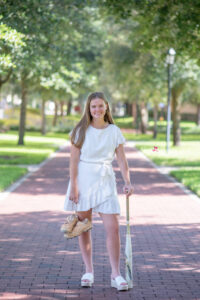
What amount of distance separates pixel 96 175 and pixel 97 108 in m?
0.59

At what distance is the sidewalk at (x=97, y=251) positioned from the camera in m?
5.41

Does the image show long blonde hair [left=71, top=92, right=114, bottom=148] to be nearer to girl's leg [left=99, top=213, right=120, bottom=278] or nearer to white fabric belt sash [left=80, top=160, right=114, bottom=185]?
white fabric belt sash [left=80, top=160, right=114, bottom=185]

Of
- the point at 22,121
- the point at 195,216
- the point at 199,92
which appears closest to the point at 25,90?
the point at 22,121

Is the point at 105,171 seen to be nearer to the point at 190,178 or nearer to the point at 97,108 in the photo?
the point at 97,108

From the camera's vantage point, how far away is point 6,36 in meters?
11.5

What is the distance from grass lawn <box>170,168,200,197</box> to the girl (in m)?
7.53

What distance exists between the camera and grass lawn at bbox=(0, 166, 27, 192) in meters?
14.1

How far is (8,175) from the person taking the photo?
16141mm

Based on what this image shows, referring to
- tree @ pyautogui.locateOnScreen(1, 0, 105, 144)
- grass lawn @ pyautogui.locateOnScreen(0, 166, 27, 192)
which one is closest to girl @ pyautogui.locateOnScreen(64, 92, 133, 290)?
grass lawn @ pyautogui.locateOnScreen(0, 166, 27, 192)

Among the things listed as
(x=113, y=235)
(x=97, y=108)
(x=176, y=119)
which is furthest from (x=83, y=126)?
(x=176, y=119)

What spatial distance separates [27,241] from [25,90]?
2533 cm

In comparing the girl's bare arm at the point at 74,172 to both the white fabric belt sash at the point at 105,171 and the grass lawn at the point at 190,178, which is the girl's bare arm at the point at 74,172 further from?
the grass lawn at the point at 190,178

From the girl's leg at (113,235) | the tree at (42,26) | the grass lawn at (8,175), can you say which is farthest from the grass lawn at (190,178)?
the girl's leg at (113,235)

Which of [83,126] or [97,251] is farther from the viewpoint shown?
[97,251]
